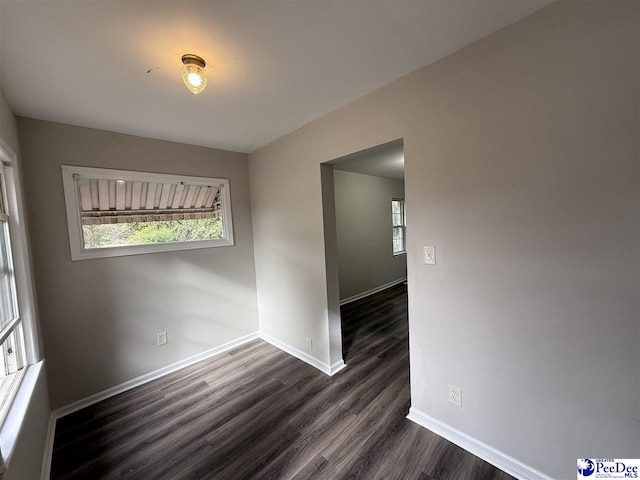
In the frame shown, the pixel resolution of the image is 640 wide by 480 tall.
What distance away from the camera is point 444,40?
136 centimetres

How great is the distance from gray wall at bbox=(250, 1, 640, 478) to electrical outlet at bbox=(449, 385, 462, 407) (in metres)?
0.04

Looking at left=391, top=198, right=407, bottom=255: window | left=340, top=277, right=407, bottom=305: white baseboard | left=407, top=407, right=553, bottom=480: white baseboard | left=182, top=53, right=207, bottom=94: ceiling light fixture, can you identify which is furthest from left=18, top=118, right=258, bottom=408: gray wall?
left=391, top=198, right=407, bottom=255: window

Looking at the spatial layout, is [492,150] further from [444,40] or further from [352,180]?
[352,180]

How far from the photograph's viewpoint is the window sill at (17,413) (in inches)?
40.8

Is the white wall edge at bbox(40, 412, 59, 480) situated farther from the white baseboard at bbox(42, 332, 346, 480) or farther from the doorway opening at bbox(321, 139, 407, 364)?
the doorway opening at bbox(321, 139, 407, 364)

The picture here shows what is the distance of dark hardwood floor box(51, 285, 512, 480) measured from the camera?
152 centimetres

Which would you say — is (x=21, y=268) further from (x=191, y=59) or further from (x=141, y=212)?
(x=191, y=59)

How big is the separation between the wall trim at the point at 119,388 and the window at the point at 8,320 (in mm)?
548

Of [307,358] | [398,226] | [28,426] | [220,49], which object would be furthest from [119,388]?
[398,226]

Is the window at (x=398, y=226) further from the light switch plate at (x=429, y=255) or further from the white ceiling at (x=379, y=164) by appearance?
the light switch plate at (x=429, y=255)

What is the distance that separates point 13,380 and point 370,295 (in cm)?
447

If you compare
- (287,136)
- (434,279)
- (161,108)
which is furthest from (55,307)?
(434,279)

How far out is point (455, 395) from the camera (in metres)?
1.62

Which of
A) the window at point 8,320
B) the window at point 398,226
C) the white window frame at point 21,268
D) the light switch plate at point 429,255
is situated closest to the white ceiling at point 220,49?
the white window frame at point 21,268
